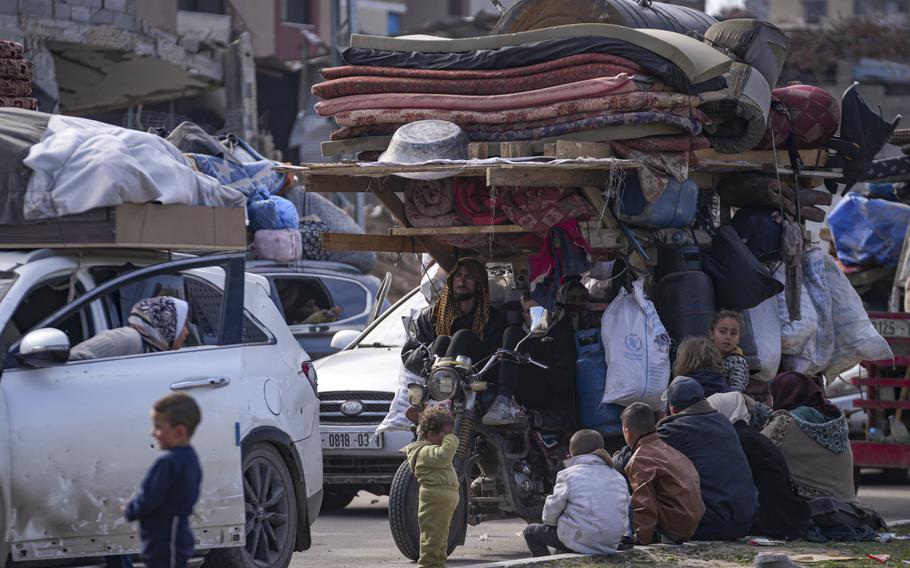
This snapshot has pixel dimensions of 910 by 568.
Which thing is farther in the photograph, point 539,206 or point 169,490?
point 539,206

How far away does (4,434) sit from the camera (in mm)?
6941

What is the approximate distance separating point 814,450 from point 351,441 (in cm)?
345

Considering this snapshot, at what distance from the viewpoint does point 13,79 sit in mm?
10547

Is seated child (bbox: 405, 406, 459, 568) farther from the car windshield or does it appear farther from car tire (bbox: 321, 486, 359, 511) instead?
the car windshield

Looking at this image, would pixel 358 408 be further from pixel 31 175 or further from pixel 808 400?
pixel 31 175

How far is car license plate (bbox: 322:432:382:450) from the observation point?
1155 cm

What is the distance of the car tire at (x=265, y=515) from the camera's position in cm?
804

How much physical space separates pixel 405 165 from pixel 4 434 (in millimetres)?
3374

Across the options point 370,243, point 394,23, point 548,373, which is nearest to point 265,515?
point 548,373

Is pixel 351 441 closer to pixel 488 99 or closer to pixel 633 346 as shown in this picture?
pixel 633 346

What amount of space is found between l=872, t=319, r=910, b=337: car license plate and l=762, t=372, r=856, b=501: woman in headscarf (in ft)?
9.50

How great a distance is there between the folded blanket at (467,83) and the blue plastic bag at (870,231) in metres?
5.84

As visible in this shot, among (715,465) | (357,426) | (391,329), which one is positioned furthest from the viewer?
(391,329)

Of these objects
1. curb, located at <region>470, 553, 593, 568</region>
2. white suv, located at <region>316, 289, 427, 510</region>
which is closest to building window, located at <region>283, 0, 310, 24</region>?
white suv, located at <region>316, 289, 427, 510</region>
